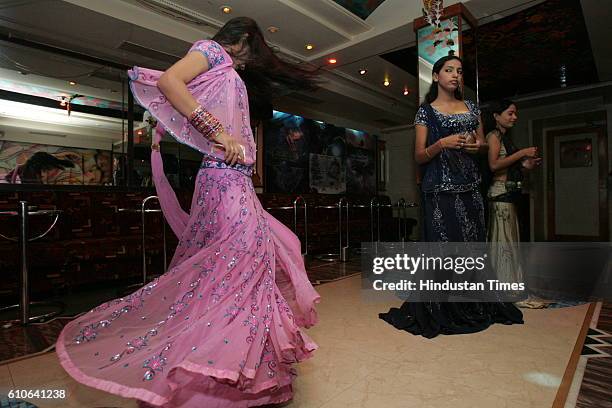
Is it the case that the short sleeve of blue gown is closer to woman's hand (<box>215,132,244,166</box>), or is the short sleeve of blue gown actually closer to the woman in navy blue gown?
the woman in navy blue gown


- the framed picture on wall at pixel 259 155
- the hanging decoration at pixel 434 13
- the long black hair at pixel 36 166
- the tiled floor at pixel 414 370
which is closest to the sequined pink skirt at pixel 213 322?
the tiled floor at pixel 414 370

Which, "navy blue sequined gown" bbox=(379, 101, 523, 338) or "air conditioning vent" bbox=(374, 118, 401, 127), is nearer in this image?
"navy blue sequined gown" bbox=(379, 101, 523, 338)

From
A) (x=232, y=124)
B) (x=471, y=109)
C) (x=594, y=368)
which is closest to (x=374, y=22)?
(x=471, y=109)

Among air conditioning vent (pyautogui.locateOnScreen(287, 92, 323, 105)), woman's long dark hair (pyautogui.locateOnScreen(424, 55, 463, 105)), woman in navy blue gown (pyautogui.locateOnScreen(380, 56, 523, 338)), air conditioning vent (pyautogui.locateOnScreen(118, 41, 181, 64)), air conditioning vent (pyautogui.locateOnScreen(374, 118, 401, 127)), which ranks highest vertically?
air conditioning vent (pyautogui.locateOnScreen(287, 92, 323, 105))

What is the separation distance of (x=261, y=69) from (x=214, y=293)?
90 centimetres

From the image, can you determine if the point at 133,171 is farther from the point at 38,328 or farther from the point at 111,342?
the point at 111,342

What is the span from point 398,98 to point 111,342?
651 cm

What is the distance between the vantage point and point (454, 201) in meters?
2.35

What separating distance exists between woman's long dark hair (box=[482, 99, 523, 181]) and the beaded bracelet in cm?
254

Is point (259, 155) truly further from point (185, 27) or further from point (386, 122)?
point (386, 122)

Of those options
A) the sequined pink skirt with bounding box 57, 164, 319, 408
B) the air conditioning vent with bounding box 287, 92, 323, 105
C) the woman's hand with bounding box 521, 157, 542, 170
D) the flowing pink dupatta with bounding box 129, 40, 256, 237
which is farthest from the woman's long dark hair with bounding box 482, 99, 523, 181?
the air conditioning vent with bounding box 287, 92, 323, 105

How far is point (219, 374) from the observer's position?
99 cm

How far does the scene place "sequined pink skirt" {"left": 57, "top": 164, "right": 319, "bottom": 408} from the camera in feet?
3.41

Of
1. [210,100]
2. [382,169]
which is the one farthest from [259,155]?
[210,100]
